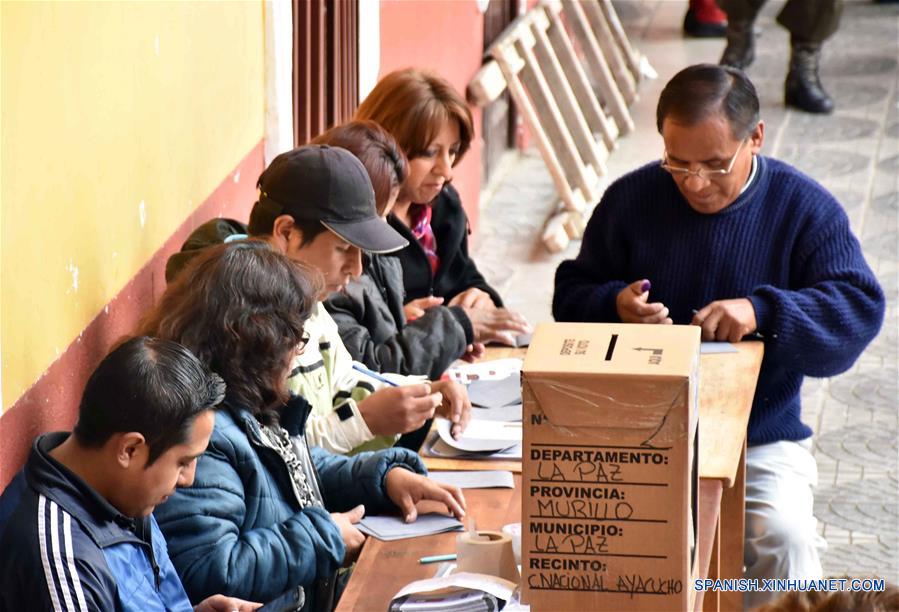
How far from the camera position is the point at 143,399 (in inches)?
90.5

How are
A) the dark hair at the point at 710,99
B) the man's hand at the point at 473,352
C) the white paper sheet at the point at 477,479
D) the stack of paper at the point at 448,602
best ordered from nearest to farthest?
1. the stack of paper at the point at 448,602
2. the white paper sheet at the point at 477,479
3. the dark hair at the point at 710,99
4. the man's hand at the point at 473,352

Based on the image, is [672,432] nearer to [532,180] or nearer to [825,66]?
[532,180]

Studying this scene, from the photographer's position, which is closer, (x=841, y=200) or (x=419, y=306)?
(x=419, y=306)

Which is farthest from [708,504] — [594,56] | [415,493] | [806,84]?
[806,84]

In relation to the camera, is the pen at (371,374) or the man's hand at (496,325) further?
the man's hand at (496,325)

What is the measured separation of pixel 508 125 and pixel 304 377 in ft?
20.9

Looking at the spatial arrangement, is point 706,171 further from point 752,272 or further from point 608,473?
point 608,473

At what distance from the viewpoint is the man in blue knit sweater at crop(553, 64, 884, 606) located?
3654 mm

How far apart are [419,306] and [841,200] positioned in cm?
451

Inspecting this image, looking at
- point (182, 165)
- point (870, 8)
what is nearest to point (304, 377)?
point (182, 165)

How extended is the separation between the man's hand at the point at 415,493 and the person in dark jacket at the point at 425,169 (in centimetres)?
116

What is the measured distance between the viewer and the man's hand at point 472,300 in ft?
14.9

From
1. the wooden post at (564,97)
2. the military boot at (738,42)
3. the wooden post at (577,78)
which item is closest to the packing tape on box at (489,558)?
the wooden post at (564,97)

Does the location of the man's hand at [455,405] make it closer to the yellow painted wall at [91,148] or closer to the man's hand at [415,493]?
the man's hand at [415,493]
